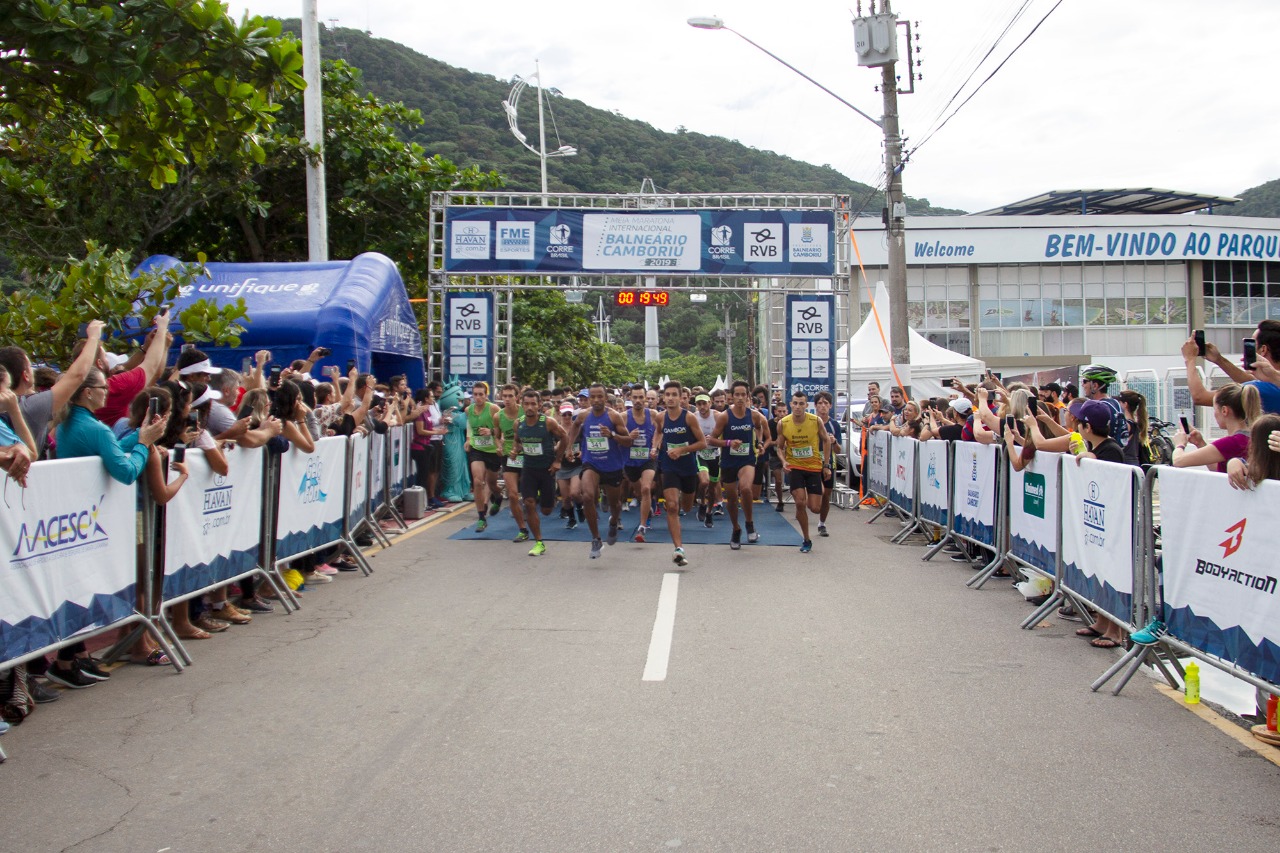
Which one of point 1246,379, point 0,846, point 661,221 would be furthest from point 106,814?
point 661,221

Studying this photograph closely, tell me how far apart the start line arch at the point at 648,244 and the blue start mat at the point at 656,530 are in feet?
17.7

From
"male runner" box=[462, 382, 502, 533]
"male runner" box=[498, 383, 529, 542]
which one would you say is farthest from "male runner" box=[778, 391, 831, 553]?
"male runner" box=[462, 382, 502, 533]

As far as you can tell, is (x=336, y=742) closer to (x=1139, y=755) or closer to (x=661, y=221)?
(x=1139, y=755)

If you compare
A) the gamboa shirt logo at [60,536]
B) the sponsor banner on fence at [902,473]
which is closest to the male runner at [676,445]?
the sponsor banner on fence at [902,473]

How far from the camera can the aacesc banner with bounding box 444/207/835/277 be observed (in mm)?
20766

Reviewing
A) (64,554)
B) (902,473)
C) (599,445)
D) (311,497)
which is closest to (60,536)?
(64,554)

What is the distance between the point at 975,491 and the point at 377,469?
718 centimetres

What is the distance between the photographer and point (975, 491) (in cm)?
1080

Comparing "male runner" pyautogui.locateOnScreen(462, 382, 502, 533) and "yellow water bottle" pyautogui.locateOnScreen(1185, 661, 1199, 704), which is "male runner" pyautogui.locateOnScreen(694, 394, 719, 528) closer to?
"male runner" pyautogui.locateOnScreen(462, 382, 502, 533)

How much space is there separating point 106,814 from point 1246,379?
7.42 m

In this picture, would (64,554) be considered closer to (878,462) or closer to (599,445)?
(599,445)

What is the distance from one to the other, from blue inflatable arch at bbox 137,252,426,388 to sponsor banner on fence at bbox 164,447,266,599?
7597mm

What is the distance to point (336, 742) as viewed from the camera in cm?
523

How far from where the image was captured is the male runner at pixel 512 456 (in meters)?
13.1
